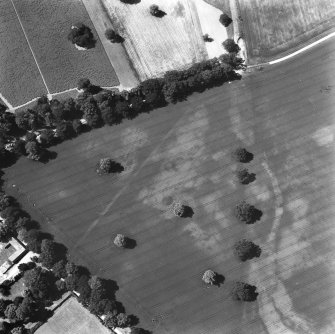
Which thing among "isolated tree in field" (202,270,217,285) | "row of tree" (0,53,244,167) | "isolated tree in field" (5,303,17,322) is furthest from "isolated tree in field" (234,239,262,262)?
"isolated tree in field" (5,303,17,322)

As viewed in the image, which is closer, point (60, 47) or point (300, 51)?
point (60, 47)

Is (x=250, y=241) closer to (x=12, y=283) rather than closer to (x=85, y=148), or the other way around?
(x=85, y=148)

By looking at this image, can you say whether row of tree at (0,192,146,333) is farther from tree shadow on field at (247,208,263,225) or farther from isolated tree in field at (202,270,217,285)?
tree shadow on field at (247,208,263,225)

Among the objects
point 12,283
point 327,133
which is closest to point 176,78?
point 327,133

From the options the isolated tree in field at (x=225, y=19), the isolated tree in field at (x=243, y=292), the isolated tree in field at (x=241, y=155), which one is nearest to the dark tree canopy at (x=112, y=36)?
the isolated tree in field at (x=225, y=19)

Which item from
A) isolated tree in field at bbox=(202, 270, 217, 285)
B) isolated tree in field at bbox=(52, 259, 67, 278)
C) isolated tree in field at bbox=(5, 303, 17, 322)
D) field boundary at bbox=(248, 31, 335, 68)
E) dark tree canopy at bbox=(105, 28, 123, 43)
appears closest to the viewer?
isolated tree in field at bbox=(5, 303, 17, 322)

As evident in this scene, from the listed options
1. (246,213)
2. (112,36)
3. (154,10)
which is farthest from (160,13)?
(246,213)

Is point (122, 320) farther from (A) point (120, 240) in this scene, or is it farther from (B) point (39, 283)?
(B) point (39, 283)

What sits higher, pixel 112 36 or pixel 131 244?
pixel 112 36
